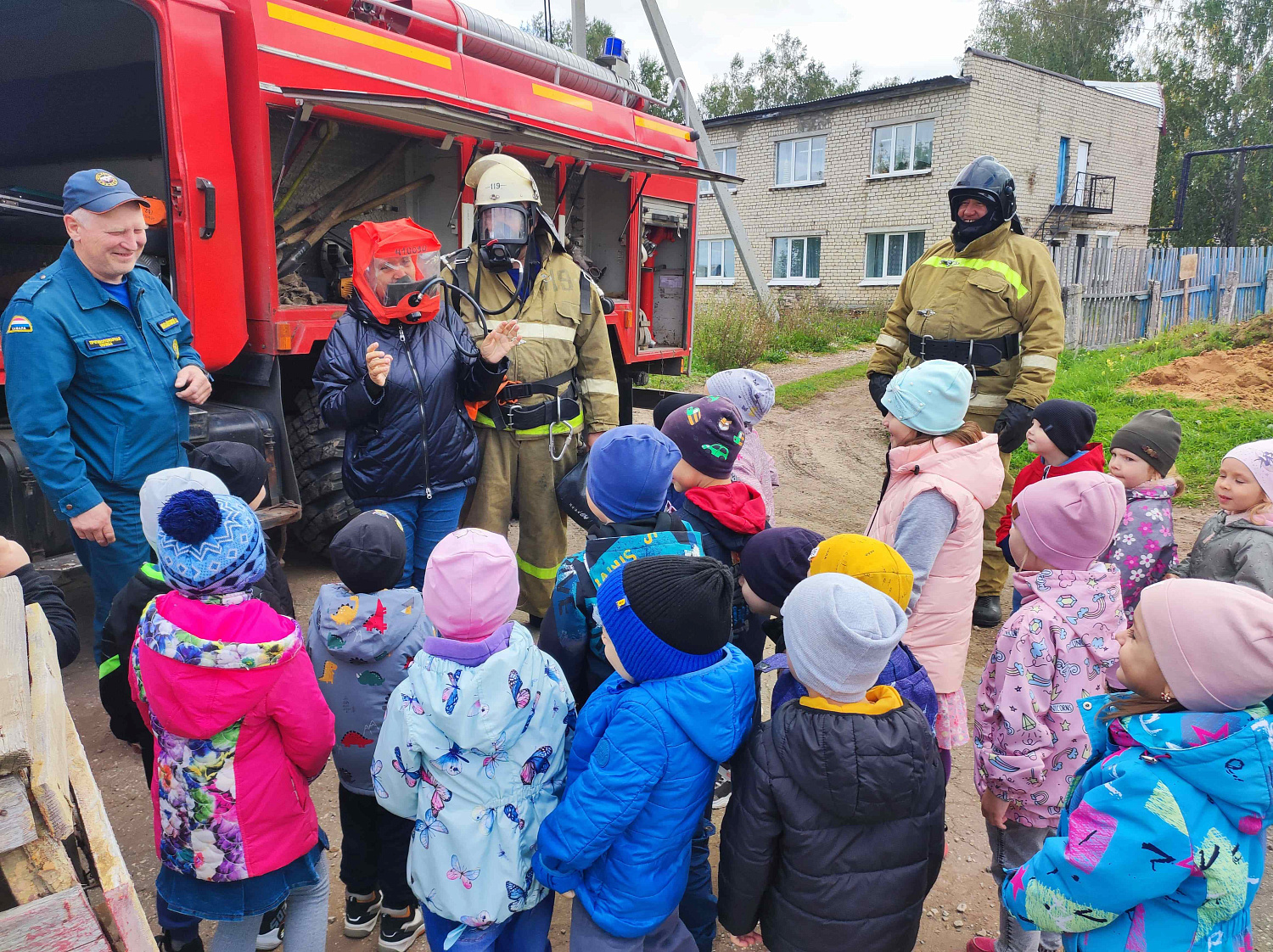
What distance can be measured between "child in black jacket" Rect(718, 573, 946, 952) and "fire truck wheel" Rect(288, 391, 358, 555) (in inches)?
128

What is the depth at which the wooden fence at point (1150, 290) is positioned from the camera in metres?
13.9

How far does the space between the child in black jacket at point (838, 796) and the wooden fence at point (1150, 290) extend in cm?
1293

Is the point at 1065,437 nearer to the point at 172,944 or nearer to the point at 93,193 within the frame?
the point at 172,944

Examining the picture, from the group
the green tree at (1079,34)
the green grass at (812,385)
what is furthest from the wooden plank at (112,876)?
A: the green tree at (1079,34)

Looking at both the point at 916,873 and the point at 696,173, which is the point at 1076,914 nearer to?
the point at 916,873

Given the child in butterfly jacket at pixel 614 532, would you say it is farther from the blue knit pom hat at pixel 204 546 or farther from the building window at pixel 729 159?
the building window at pixel 729 159

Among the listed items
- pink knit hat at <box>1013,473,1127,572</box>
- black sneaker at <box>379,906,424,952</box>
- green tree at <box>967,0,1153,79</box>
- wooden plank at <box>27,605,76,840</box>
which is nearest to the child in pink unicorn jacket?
wooden plank at <box>27,605,76,840</box>

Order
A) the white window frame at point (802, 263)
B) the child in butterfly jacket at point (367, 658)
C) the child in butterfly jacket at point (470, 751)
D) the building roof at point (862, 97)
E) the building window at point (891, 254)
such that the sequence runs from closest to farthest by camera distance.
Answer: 1. the child in butterfly jacket at point (470, 751)
2. the child in butterfly jacket at point (367, 658)
3. the building roof at point (862, 97)
4. the building window at point (891, 254)
5. the white window frame at point (802, 263)

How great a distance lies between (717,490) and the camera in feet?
8.15

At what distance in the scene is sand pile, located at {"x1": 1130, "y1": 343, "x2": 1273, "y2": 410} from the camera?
27.9 ft

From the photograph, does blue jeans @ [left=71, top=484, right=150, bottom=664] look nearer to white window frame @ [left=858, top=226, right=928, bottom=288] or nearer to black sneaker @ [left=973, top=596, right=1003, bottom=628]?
black sneaker @ [left=973, top=596, right=1003, bottom=628]

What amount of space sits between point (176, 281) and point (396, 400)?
124cm

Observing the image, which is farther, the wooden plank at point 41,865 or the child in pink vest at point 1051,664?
the child in pink vest at point 1051,664

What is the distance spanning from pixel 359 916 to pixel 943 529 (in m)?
1.90
